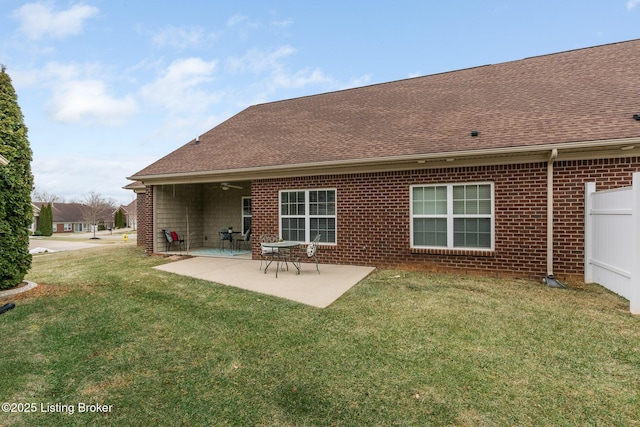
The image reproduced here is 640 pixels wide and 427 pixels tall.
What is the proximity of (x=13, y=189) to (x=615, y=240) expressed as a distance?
1104 cm

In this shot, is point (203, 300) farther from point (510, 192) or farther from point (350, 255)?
point (510, 192)

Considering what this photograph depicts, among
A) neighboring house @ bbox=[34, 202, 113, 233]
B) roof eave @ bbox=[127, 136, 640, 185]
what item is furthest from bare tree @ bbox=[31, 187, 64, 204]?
roof eave @ bbox=[127, 136, 640, 185]

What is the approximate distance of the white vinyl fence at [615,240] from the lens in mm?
4668

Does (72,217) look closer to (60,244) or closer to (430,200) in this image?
(60,244)

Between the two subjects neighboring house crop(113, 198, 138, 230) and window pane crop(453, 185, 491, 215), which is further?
neighboring house crop(113, 198, 138, 230)

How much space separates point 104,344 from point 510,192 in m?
7.77

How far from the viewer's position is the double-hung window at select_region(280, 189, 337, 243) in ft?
29.6

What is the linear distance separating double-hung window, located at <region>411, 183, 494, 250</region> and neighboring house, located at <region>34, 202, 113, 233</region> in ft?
219

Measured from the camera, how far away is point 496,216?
23.6 feet

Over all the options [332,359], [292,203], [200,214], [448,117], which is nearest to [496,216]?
[448,117]

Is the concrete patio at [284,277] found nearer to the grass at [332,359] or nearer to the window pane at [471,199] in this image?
the grass at [332,359]

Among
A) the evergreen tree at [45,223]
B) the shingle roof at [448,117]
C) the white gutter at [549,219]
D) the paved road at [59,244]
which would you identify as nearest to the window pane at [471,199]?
the shingle roof at [448,117]

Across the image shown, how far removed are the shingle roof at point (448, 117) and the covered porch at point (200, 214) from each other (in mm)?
1455

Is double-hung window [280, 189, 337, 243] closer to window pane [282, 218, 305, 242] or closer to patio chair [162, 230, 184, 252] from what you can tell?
window pane [282, 218, 305, 242]
